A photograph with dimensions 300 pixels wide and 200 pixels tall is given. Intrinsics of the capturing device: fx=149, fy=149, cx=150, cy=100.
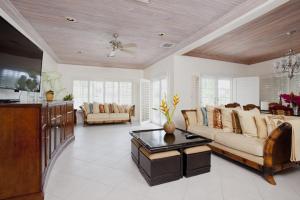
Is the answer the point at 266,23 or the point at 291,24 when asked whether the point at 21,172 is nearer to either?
the point at 266,23

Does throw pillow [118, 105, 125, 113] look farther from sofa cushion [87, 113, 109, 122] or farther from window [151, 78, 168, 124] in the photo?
window [151, 78, 168, 124]

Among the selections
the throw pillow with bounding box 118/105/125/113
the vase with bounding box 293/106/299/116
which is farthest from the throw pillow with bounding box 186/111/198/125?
the throw pillow with bounding box 118/105/125/113

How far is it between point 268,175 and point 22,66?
3.79 m

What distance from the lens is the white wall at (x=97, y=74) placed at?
6454 millimetres

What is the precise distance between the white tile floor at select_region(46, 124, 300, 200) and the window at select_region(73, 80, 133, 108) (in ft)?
14.5

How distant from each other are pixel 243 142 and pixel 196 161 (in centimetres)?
85

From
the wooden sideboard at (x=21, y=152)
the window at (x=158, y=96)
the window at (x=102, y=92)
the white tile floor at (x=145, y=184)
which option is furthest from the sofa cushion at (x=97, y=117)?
the wooden sideboard at (x=21, y=152)

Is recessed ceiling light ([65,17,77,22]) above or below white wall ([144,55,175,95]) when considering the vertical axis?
above

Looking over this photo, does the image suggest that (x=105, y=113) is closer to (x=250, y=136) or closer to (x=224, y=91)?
(x=224, y=91)

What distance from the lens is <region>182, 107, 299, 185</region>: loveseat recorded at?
207 centimetres

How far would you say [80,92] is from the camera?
674 cm

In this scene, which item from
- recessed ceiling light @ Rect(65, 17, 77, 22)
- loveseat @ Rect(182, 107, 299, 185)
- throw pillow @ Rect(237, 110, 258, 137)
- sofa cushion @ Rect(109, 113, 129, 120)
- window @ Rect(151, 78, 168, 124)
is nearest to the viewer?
loveseat @ Rect(182, 107, 299, 185)

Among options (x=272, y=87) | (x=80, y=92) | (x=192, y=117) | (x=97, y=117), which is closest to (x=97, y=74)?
(x=80, y=92)

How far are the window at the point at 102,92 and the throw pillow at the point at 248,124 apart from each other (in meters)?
5.52
